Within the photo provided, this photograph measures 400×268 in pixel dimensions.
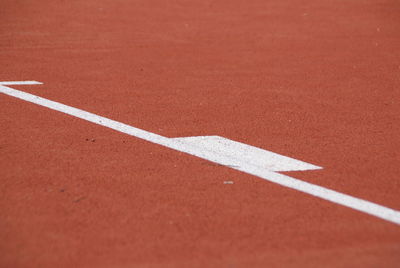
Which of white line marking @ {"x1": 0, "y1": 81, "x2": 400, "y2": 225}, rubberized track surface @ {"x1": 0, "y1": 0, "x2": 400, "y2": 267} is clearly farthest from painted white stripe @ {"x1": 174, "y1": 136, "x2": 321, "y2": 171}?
rubberized track surface @ {"x1": 0, "y1": 0, "x2": 400, "y2": 267}

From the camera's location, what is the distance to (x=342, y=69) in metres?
9.08

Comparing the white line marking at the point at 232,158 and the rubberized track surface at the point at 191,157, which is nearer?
the rubberized track surface at the point at 191,157

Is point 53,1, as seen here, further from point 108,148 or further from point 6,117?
point 108,148

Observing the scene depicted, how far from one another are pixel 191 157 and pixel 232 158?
0.27 metres

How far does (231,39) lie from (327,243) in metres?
8.30

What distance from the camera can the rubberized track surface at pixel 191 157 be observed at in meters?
3.52

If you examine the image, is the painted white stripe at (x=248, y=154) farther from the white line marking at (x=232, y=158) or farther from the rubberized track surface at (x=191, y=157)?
the rubberized track surface at (x=191, y=157)

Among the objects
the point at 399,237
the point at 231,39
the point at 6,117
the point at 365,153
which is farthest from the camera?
the point at 231,39

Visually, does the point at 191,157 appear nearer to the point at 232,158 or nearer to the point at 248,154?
the point at 232,158

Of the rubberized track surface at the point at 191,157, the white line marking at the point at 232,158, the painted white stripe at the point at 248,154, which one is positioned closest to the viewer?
the rubberized track surface at the point at 191,157

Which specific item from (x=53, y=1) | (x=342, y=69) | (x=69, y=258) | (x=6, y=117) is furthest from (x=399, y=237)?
(x=53, y=1)

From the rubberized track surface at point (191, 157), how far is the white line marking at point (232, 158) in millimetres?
88

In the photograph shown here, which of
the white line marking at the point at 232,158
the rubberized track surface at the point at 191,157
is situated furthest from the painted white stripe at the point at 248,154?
the rubberized track surface at the point at 191,157

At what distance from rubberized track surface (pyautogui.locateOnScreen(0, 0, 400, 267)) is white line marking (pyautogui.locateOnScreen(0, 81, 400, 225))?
0.09 meters
